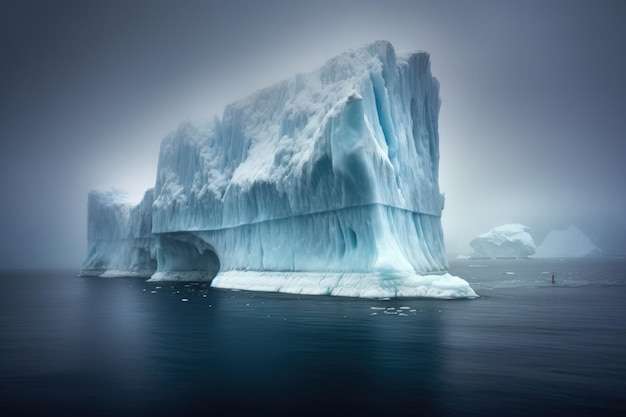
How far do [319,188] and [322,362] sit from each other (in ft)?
62.0

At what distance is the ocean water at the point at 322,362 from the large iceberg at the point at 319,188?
6.69 m

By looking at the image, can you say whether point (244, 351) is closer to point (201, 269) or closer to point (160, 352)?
point (160, 352)

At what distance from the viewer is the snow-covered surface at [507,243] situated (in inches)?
4786

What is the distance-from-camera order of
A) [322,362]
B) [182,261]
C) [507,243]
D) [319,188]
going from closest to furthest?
[322,362], [319,188], [182,261], [507,243]

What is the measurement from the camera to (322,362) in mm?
12219

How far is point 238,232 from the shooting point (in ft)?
130

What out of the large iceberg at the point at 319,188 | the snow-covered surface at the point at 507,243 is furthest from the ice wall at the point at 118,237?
the snow-covered surface at the point at 507,243

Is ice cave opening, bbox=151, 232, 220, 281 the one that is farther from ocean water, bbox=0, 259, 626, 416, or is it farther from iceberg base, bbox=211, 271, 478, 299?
ocean water, bbox=0, 259, 626, 416

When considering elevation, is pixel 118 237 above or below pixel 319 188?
below

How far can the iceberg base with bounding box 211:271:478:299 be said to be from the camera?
26.3 meters

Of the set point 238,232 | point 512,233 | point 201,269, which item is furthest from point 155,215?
point 512,233

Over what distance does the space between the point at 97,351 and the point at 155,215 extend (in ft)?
115

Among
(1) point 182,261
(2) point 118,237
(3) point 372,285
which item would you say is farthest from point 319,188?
(2) point 118,237

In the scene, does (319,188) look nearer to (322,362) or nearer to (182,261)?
(322,362)
